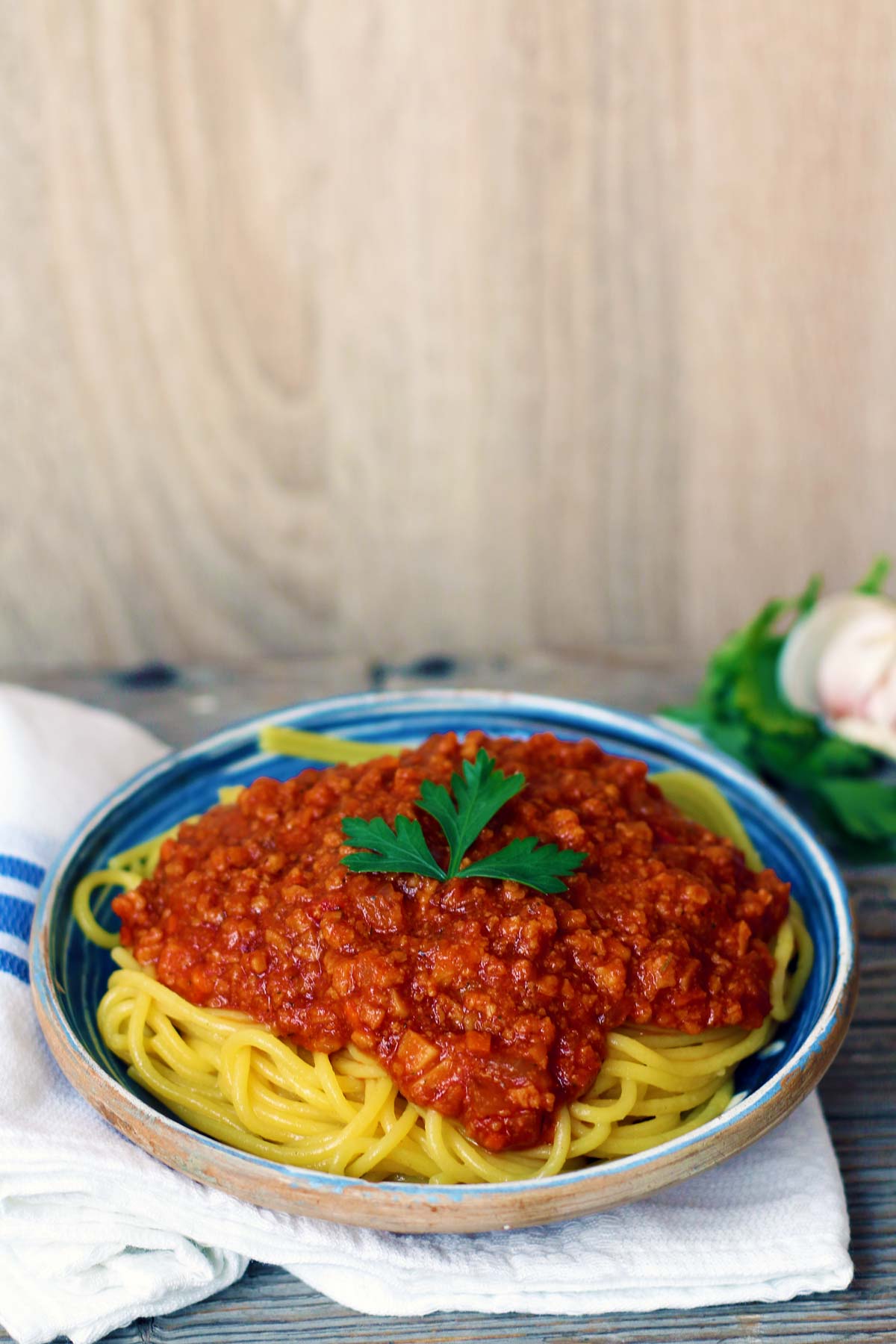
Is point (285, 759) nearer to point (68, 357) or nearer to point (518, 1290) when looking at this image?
point (518, 1290)

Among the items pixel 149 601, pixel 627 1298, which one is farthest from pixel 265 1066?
pixel 149 601

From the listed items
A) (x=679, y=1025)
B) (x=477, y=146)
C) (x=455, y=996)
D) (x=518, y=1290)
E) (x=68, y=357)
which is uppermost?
(x=477, y=146)

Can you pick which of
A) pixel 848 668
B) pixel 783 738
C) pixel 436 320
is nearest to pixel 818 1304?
pixel 783 738

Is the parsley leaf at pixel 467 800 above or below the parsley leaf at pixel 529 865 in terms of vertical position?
above

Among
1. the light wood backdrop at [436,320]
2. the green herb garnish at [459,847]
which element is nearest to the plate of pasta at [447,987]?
the green herb garnish at [459,847]

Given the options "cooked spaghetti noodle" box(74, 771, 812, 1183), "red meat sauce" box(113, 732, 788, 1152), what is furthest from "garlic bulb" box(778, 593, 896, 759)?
"cooked spaghetti noodle" box(74, 771, 812, 1183)

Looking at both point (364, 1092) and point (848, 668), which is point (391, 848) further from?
point (848, 668)

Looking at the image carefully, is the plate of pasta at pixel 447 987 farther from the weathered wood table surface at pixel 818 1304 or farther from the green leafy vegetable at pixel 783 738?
the green leafy vegetable at pixel 783 738
